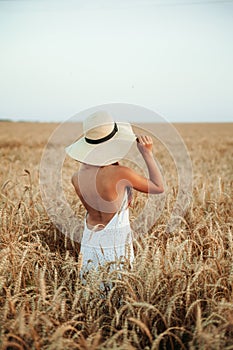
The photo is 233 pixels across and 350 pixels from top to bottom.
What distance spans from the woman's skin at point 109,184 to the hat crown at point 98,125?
189mm

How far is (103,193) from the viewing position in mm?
2492

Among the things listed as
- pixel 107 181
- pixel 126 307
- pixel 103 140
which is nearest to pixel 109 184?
pixel 107 181

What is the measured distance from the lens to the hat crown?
2.48 m

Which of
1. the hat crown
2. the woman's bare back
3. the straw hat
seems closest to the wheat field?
the woman's bare back

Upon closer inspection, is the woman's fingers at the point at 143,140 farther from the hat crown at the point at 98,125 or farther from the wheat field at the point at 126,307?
the wheat field at the point at 126,307

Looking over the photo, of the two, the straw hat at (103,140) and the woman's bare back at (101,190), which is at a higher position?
the straw hat at (103,140)

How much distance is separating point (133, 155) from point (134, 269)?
296 inches

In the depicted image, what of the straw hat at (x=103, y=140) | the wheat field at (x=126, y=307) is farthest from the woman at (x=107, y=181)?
the wheat field at (x=126, y=307)

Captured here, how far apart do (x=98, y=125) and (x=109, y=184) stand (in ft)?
1.14

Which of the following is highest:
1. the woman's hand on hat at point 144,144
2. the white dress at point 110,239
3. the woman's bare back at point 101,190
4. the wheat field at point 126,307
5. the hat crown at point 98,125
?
the hat crown at point 98,125

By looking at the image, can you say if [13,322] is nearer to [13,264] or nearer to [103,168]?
[13,264]

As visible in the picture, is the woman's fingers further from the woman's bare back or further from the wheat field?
the wheat field

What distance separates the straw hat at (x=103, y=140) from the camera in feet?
8.10

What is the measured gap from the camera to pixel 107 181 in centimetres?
246
